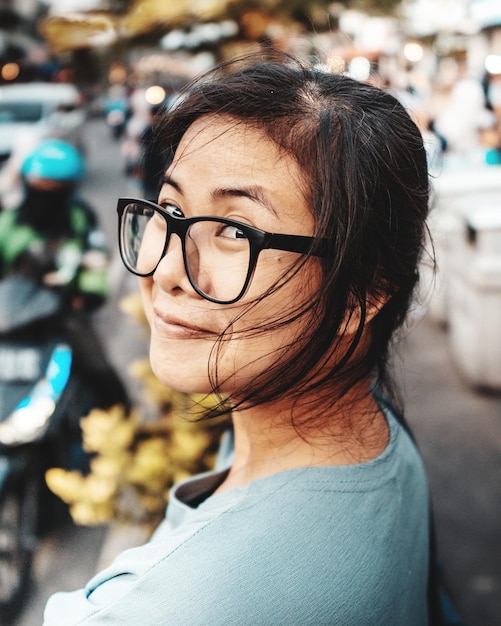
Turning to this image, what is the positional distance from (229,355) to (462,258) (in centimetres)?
373

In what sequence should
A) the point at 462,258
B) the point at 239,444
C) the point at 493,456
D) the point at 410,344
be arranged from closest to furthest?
1. the point at 239,444
2. the point at 493,456
3. the point at 462,258
4. the point at 410,344

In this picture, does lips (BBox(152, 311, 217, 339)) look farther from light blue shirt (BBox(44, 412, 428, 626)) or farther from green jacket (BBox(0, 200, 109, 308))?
green jacket (BBox(0, 200, 109, 308))

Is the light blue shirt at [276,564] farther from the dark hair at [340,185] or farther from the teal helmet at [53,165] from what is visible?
the teal helmet at [53,165]

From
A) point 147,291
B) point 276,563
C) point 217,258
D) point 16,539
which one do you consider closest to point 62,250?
point 16,539

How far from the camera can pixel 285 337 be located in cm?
100

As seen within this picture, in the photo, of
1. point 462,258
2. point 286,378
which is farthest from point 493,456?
point 286,378

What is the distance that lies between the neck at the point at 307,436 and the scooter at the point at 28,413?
5.54ft

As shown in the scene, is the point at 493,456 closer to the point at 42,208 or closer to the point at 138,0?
the point at 42,208

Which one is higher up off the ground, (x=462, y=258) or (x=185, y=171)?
(x=185, y=171)

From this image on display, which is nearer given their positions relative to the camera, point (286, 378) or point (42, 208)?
point (286, 378)

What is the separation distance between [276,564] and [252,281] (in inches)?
17.1

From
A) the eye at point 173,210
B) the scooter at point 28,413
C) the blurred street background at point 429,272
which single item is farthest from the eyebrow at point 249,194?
the scooter at point 28,413

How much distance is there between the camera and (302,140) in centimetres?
99

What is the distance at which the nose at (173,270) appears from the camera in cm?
102
